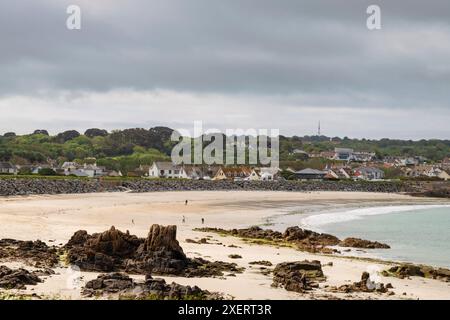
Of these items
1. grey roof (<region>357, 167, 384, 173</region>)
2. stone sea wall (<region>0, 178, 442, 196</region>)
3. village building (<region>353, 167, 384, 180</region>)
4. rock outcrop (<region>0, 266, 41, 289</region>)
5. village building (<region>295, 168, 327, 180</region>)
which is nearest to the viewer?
rock outcrop (<region>0, 266, 41, 289</region>)

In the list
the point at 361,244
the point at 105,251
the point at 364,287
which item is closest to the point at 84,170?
the point at 361,244

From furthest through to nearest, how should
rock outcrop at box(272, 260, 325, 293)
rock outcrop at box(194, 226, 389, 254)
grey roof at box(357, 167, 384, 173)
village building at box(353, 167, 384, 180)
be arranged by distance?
grey roof at box(357, 167, 384, 173) → village building at box(353, 167, 384, 180) → rock outcrop at box(194, 226, 389, 254) → rock outcrop at box(272, 260, 325, 293)

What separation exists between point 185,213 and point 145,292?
31555 mm

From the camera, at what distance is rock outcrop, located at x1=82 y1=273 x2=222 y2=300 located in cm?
1335

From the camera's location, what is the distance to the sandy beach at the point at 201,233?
15297 millimetres

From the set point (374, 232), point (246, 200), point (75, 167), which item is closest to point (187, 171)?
point (75, 167)

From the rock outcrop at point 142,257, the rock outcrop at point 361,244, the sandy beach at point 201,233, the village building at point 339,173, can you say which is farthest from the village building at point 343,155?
the rock outcrop at point 142,257

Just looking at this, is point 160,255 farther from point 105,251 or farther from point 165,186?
point 165,186

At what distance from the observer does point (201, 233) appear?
30562 mm

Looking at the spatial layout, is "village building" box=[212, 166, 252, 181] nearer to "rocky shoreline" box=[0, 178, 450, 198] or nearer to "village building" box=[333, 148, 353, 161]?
"rocky shoreline" box=[0, 178, 450, 198]

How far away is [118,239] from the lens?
19.2 meters

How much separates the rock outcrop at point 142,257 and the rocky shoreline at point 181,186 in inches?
1535

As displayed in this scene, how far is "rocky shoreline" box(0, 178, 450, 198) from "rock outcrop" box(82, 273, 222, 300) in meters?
43.7

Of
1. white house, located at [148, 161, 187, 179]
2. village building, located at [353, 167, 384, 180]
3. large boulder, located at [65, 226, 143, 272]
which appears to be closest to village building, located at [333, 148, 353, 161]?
village building, located at [353, 167, 384, 180]
